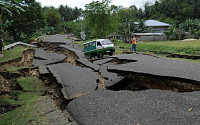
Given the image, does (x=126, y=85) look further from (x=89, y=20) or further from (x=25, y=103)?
(x=89, y=20)

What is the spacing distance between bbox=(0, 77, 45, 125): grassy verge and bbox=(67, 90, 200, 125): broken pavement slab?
0.87 meters

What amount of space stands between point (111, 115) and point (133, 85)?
8.72 feet

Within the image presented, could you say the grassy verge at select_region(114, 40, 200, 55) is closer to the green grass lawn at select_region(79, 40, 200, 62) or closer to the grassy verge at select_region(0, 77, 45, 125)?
the green grass lawn at select_region(79, 40, 200, 62)

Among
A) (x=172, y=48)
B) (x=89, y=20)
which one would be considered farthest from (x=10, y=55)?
(x=89, y=20)

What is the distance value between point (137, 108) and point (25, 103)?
10.3 feet

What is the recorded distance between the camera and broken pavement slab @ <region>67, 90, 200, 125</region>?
3.35 meters

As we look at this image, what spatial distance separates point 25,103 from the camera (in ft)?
15.6

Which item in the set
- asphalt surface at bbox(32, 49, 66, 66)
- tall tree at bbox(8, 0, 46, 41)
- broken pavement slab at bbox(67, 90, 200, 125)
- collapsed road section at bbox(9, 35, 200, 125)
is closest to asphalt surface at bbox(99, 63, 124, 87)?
collapsed road section at bbox(9, 35, 200, 125)

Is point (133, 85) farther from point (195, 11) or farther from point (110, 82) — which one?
point (195, 11)

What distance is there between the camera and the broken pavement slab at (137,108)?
132 inches

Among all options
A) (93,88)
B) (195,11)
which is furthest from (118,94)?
(195,11)

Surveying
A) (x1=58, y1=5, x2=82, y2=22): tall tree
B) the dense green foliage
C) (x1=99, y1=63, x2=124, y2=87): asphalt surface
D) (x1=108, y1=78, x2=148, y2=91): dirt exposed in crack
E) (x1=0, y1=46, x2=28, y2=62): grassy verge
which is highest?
(x1=58, y1=5, x2=82, y2=22): tall tree

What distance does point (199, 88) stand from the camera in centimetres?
459

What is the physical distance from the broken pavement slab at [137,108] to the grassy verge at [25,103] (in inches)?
34.4
